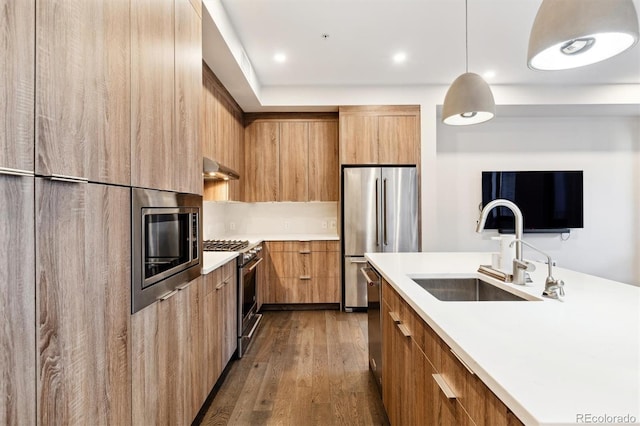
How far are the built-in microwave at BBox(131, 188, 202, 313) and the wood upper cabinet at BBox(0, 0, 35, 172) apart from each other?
0.50 metres

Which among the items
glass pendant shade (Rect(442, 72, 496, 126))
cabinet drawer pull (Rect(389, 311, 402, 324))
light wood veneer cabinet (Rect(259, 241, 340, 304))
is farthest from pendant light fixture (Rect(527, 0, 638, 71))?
light wood veneer cabinet (Rect(259, 241, 340, 304))

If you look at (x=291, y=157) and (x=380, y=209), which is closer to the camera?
(x=380, y=209)

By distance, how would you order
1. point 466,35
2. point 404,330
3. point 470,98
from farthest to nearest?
1. point 466,35
2. point 470,98
3. point 404,330

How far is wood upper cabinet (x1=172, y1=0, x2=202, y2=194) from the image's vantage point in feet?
5.54

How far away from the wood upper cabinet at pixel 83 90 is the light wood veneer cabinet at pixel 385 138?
3.07 meters

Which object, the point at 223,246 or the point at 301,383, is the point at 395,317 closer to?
the point at 301,383

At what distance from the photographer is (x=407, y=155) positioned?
13.4 feet

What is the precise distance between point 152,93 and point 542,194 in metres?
4.98

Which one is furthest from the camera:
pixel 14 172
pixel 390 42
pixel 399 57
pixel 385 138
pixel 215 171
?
pixel 385 138

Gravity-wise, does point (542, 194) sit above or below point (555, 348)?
above

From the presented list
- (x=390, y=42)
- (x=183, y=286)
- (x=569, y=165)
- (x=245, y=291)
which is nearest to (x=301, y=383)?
(x=245, y=291)

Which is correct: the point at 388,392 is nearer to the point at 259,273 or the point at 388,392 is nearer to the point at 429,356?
the point at 429,356

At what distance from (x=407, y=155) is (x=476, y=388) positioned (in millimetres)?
3546

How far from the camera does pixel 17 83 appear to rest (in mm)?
767
